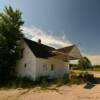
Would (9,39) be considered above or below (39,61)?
above

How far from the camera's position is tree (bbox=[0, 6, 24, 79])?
3131 cm

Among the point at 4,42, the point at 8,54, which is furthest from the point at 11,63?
the point at 4,42

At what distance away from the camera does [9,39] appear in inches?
1282

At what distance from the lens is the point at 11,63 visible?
3322cm

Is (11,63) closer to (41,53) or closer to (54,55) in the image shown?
(41,53)

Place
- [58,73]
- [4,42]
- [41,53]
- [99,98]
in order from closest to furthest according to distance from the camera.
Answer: [99,98] → [4,42] → [41,53] → [58,73]

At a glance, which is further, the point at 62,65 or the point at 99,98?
the point at 62,65

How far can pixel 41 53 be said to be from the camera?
1328 inches

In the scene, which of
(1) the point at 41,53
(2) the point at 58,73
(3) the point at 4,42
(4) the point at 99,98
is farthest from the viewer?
(2) the point at 58,73

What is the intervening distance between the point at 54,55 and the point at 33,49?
4.31 meters

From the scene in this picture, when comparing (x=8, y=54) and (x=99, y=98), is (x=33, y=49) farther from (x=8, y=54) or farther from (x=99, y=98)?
(x=99, y=98)

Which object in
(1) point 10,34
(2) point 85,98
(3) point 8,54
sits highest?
(1) point 10,34

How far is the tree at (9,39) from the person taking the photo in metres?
31.3

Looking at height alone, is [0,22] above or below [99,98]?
above
